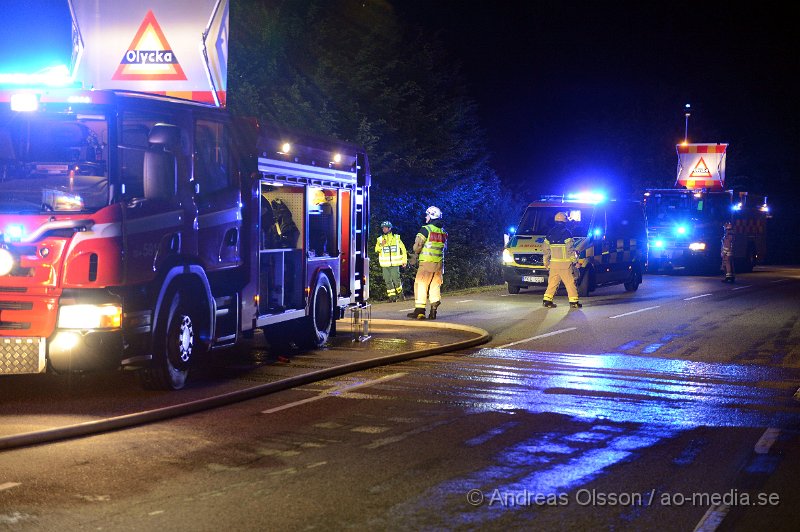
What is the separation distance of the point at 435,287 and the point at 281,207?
20.3ft

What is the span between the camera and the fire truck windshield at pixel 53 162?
9.77m

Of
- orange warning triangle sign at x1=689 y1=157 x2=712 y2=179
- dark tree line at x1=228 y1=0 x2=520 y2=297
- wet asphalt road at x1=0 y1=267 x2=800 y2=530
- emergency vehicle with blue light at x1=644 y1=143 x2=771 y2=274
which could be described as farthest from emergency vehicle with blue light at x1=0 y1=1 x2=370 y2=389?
orange warning triangle sign at x1=689 y1=157 x2=712 y2=179

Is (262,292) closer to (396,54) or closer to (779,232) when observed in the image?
(396,54)

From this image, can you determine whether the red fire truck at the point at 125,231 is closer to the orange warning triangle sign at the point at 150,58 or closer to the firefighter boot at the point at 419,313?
the orange warning triangle sign at the point at 150,58

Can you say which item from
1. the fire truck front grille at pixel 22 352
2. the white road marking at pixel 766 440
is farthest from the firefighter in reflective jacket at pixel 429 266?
the white road marking at pixel 766 440

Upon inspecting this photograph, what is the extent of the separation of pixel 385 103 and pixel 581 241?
774 cm

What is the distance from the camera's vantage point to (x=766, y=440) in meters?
8.91

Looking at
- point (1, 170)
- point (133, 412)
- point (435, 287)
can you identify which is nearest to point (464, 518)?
point (133, 412)

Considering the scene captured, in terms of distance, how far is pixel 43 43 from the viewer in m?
25.0

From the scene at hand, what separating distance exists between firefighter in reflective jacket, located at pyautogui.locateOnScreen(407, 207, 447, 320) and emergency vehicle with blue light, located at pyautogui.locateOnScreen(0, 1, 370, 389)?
6.97 metres

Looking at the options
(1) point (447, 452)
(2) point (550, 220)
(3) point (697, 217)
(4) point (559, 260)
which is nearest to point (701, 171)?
(3) point (697, 217)

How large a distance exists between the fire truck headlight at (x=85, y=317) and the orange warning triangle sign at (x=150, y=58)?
186 inches

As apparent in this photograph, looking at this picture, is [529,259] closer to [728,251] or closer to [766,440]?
[728,251]

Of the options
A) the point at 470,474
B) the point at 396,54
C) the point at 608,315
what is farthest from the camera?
the point at 396,54
